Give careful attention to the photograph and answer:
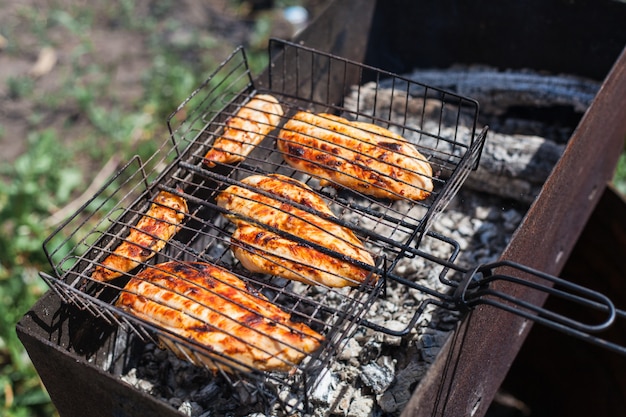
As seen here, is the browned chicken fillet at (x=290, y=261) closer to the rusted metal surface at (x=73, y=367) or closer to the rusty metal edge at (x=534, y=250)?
the rusty metal edge at (x=534, y=250)

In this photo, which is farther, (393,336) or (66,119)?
(66,119)

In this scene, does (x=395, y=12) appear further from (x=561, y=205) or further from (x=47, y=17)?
(x=47, y=17)

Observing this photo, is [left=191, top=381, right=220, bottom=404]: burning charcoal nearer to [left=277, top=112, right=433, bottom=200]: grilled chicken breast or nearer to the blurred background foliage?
[left=277, top=112, right=433, bottom=200]: grilled chicken breast

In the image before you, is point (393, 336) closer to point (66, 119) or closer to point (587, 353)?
point (587, 353)

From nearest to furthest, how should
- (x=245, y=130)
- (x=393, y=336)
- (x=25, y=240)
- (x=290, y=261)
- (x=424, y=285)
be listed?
(x=290, y=261), (x=393, y=336), (x=245, y=130), (x=424, y=285), (x=25, y=240)

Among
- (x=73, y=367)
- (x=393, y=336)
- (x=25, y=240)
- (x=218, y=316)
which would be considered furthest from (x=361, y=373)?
(x=25, y=240)

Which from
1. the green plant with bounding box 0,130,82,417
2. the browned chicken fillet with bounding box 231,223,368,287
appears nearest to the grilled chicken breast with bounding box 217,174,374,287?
the browned chicken fillet with bounding box 231,223,368,287

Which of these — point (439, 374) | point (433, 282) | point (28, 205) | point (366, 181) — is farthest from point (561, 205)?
point (28, 205)
